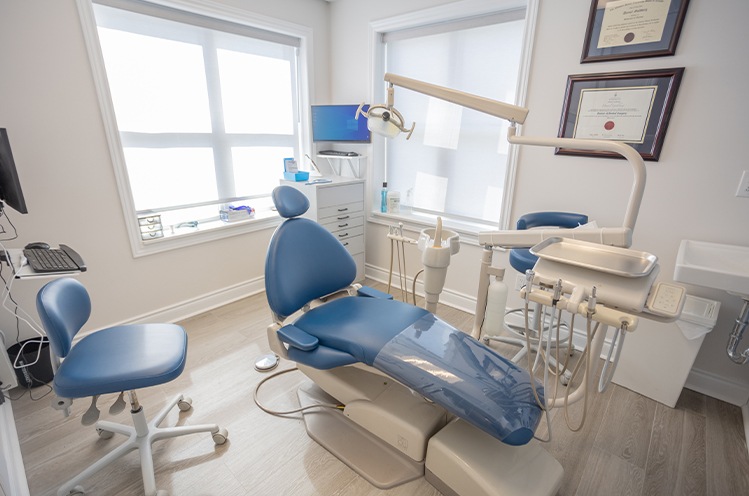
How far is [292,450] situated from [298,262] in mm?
830

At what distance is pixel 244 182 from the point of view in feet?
9.53

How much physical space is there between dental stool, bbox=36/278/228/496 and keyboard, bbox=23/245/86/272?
0.12 meters

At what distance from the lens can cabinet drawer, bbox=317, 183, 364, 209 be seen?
2.70 m

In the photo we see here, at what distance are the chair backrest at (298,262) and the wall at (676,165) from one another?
1.33 m

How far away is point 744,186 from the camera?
5.33 ft

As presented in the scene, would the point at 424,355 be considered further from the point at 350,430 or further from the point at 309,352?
the point at 350,430

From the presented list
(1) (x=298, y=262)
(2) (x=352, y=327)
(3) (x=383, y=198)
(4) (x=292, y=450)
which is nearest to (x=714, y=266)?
(2) (x=352, y=327)

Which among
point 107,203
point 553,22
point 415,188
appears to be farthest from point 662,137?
point 107,203

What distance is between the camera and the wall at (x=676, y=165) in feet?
5.25

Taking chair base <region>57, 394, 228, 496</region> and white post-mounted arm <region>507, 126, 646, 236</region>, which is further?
chair base <region>57, 394, 228, 496</region>

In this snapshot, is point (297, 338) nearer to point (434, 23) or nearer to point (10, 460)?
point (10, 460)

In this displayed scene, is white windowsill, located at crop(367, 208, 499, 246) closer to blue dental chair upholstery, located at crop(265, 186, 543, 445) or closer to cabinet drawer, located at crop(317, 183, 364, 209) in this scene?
cabinet drawer, located at crop(317, 183, 364, 209)

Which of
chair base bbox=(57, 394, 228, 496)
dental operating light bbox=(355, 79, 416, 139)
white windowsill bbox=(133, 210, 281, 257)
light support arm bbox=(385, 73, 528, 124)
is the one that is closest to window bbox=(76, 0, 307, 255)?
white windowsill bbox=(133, 210, 281, 257)

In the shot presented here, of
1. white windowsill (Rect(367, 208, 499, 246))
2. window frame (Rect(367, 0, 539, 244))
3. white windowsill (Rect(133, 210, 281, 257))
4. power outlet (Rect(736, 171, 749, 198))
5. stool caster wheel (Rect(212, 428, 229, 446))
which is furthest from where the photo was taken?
white windowsill (Rect(367, 208, 499, 246))
